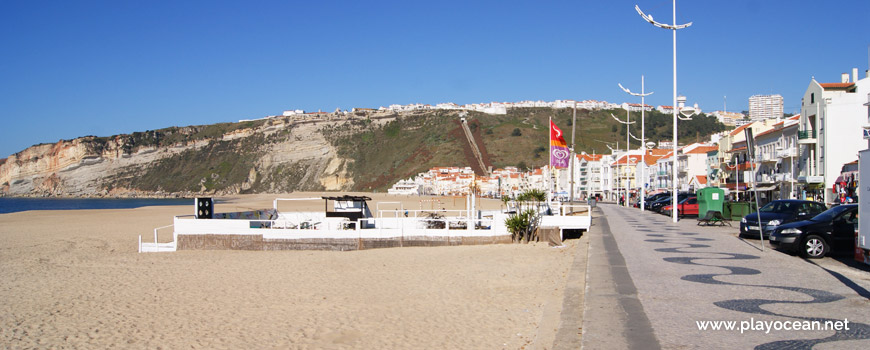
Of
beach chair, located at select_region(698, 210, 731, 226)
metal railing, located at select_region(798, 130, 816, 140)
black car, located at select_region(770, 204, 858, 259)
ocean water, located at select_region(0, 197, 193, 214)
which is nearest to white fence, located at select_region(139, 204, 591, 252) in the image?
beach chair, located at select_region(698, 210, 731, 226)

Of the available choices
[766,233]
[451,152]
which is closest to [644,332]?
[766,233]

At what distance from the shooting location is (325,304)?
10867 mm

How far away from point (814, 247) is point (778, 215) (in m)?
5.67

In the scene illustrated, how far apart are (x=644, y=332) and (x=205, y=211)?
2303 centimetres

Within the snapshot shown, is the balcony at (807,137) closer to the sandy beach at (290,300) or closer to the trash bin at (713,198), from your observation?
the trash bin at (713,198)

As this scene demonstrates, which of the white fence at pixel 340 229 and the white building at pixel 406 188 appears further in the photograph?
the white building at pixel 406 188

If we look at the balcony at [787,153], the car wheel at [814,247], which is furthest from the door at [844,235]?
the balcony at [787,153]

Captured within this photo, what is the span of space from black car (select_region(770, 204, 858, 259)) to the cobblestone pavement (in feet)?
1.08

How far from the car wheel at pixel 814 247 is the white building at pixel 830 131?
31230mm

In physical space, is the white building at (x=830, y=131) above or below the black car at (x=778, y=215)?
above

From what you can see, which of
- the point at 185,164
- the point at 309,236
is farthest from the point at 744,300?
the point at 185,164

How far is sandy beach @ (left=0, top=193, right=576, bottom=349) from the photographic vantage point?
8.27 m

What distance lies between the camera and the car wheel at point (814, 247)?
41.9ft

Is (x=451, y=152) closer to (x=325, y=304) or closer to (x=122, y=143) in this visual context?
(x=122, y=143)
